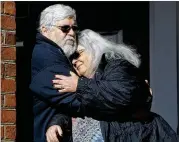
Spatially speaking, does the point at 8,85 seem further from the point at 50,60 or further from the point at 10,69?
the point at 50,60

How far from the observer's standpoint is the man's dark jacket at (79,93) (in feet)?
11.5

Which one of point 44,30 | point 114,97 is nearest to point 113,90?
point 114,97

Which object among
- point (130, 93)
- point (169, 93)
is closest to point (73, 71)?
point (130, 93)

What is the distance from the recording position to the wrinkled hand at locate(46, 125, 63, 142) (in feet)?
11.6

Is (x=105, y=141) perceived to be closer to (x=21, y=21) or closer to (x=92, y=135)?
(x=92, y=135)

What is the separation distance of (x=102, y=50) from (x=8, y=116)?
0.85m

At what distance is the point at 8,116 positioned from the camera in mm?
3326

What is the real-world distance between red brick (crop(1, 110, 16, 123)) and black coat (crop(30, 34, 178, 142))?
31cm

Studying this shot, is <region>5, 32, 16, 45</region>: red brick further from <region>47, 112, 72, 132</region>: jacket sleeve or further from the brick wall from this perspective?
<region>47, 112, 72, 132</region>: jacket sleeve

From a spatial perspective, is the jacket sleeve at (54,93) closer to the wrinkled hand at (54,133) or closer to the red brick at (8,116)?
the wrinkled hand at (54,133)

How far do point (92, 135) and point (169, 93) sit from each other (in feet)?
6.02

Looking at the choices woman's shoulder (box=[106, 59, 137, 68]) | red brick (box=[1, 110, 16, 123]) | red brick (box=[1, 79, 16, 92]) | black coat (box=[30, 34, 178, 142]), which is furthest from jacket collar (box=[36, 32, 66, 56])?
red brick (box=[1, 110, 16, 123])

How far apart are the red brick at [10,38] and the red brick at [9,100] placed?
32cm

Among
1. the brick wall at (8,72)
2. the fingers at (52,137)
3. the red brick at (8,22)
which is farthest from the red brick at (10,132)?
the red brick at (8,22)
